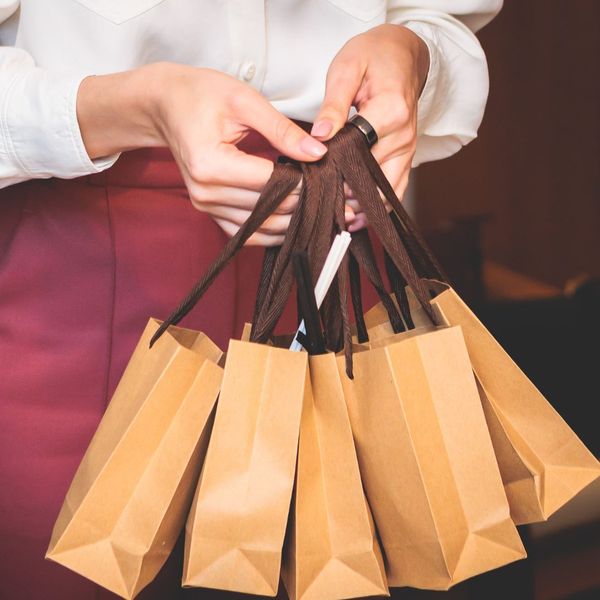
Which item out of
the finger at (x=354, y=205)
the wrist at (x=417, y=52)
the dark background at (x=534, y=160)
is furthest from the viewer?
the dark background at (x=534, y=160)

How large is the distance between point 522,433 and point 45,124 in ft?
1.53

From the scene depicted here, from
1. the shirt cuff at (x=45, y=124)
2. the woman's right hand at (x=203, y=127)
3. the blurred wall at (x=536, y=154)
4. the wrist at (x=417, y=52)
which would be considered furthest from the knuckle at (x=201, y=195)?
the blurred wall at (x=536, y=154)

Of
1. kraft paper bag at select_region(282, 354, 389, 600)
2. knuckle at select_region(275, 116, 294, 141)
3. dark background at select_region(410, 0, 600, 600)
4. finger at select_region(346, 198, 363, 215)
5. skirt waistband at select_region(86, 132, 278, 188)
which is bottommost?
dark background at select_region(410, 0, 600, 600)

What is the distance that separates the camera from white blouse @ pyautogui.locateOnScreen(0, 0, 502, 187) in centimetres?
73

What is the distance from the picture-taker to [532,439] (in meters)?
0.67

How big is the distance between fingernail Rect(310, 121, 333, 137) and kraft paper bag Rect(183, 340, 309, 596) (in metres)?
0.18

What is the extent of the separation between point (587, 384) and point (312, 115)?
904 mm

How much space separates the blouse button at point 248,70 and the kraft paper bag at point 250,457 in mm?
337

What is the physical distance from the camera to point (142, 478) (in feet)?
2.06

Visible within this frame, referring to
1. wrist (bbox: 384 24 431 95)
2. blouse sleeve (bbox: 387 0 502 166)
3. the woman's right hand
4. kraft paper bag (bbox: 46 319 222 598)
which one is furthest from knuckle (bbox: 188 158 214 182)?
blouse sleeve (bbox: 387 0 502 166)

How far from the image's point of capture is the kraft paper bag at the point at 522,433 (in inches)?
26.1

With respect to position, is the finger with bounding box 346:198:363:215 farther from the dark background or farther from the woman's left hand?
the dark background

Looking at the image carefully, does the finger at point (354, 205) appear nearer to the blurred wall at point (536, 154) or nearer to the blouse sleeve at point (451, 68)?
the blouse sleeve at point (451, 68)

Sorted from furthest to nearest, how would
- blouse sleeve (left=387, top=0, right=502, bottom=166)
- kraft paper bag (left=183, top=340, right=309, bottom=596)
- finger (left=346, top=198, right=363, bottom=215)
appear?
1. blouse sleeve (left=387, top=0, right=502, bottom=166)
2. finger (left=346, top=198, right=363, bottom=215)
3. kraft paper bag (left=183, top=340, right=309, bottom=596)
